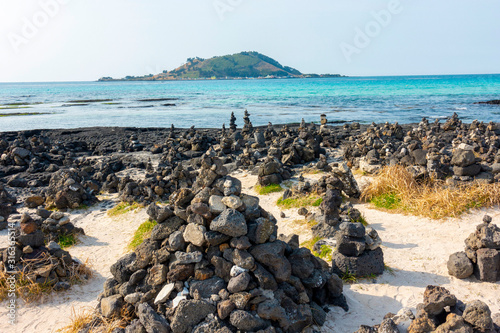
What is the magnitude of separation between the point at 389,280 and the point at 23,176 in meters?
17.9

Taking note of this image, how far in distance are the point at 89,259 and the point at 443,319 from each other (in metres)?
8.33

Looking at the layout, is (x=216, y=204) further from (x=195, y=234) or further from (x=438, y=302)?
(x=438, y=302)

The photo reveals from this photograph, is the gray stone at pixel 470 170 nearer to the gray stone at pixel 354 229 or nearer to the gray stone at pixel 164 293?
the gray stone at pixel 354 229

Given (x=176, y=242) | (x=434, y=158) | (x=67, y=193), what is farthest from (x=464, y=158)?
(x=67, y=193)

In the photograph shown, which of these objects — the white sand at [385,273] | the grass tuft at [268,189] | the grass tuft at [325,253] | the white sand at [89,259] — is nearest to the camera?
the white sand at [385,273]

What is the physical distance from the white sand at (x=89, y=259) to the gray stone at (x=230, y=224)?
327 centimetres

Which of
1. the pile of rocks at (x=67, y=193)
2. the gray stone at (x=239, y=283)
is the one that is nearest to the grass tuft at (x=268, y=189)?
the pile of rocks at (x=67, y=193)

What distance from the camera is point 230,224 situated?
5520mm

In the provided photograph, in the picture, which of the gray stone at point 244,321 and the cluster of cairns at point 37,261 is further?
the cluster of cairns at point 37,261

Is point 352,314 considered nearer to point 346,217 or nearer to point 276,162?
point 346,217

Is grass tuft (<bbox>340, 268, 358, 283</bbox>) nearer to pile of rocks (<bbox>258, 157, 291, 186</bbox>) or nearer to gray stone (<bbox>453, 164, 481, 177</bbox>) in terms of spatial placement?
gray stone (<bbox>453, 164, 481, 177</bbox>)

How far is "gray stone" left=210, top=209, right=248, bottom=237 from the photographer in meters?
5.52

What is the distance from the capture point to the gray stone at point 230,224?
5523 millimetres

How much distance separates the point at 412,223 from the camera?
32.0 ft
